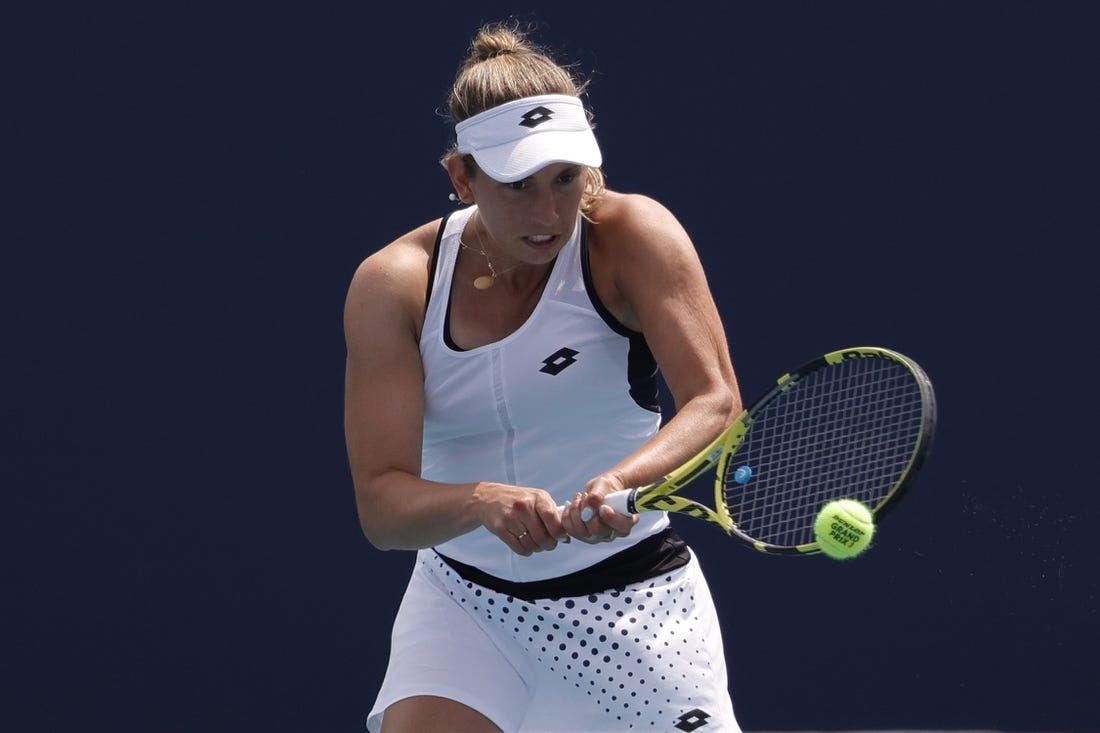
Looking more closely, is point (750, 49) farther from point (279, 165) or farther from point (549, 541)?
point (549, 541)

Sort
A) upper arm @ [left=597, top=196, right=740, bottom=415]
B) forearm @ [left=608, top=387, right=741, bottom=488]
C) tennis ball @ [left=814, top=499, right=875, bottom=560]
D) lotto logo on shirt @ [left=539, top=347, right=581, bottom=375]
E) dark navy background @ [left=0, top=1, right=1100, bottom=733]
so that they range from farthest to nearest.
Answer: dark navy background @ [left=0, top=1, right=1100, bottom=733], lotto logo on shirt @ [left=539, top=347, right=581, bottom=375], upper arm @ [left=597, top=196, right=740, bottom=415], forearm @ [left=608, top=387, right=741, bottom=488], tennis ball @ [left=814, top=499, right=875, bottom=560]

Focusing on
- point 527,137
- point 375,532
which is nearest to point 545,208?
point 527,137

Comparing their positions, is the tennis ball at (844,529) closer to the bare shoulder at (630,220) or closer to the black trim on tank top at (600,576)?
the black trim on tank top at (600,576)

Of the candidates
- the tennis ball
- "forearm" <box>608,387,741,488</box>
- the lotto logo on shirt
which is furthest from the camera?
the lotto logo on shirt

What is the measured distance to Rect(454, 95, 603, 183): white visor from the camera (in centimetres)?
276

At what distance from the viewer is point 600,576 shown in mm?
2990

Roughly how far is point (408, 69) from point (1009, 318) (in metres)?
1.61

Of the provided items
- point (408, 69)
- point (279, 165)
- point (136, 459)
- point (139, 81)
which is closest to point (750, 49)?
point (408, 69)

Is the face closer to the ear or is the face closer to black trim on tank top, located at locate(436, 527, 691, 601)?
the ear

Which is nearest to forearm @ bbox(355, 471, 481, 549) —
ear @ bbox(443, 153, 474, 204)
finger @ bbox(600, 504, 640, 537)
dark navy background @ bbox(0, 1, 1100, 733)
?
finger @ bbox(600, 504, 640, 537)

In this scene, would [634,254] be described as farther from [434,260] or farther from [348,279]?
[348,279]

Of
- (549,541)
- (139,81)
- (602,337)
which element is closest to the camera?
(549,541)

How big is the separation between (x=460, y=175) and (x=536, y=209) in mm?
226

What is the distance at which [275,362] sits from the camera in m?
4.32
